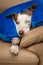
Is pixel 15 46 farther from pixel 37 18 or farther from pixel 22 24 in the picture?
pixel 37 18

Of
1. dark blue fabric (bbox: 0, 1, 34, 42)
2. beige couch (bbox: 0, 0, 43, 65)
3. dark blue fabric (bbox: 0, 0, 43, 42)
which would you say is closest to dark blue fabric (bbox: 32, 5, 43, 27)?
dark blue fabric (bbox: 0, 0, 43, 42)

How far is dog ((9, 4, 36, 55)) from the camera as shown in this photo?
1.84m

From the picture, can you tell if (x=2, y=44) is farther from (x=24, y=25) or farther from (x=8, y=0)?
(x=8, y=0)

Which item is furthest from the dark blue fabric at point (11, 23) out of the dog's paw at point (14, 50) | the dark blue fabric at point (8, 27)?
the dog's paw at point (14, 50)

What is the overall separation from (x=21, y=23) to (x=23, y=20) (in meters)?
0.05

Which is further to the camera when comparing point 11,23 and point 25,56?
point 11,23

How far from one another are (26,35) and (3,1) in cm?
85

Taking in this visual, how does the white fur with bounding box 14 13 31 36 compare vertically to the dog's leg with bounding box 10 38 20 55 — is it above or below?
above

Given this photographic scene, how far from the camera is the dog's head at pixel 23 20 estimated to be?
6.21 ft

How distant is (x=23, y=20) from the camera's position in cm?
200

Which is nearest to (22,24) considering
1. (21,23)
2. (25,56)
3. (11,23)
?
(21,23)

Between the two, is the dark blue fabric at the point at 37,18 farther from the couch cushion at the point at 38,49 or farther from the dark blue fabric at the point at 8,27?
the couch cushion at the point at 38,49

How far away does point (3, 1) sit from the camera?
245 centimetres

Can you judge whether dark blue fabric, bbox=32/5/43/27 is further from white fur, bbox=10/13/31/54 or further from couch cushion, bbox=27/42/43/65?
couch cushion, bbox=27/42/43/65
